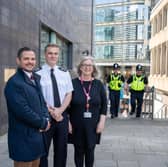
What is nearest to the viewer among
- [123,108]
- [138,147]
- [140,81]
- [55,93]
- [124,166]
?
[55,93]

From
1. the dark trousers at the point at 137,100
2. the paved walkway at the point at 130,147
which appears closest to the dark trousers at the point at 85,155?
the paved walkway at the point at 130,147

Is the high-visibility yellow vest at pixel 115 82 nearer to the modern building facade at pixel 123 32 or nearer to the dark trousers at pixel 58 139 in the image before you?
the dark trousers at pixel 58 139

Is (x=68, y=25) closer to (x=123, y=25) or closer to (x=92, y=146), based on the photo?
(x=92, y=146)

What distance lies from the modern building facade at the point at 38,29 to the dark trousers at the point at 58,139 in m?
3.74

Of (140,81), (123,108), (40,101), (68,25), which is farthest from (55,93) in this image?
(68,25)

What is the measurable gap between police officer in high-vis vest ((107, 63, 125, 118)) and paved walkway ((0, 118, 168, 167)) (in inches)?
57.7

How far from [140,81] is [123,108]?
393 cm

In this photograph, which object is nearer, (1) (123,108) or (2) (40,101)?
(2) (40,101)

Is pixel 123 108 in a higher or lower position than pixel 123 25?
lower

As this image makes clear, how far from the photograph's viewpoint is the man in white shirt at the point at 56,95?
15.9 feet

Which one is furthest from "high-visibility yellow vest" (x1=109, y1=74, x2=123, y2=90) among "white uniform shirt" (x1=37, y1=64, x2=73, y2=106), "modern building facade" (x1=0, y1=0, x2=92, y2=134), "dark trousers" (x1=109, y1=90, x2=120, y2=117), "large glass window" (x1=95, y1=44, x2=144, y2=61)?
"large glass window" (x1=95, y1=44, x2=144, y2=61)

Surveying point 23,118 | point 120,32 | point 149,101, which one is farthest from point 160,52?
point 23,118

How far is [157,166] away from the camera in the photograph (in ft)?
21.0

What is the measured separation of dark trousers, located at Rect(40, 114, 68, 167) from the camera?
4883 mm
